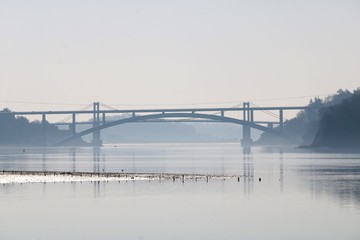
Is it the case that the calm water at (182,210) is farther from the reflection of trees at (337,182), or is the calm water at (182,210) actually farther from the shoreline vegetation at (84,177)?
the shoreline vegetation at (84,177)

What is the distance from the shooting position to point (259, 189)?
48031mm

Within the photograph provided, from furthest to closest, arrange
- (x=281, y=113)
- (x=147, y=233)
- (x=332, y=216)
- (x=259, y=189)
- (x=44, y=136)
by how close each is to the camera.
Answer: (x=44, y=136) → (x=281, y=113) → (x=259, y=189) → (x=332, y=216) → (x=147, y=233)

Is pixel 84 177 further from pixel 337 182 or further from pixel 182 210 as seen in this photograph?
pixel 182 210

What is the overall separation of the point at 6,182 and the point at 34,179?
10.7ft

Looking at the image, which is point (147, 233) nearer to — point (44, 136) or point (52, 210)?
point (52, 210)

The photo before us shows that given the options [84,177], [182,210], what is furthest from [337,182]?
[182,210]

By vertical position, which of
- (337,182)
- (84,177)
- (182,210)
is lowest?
A: (182,210)

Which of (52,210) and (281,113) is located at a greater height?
(281,113)

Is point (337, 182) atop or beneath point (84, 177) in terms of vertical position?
beneath

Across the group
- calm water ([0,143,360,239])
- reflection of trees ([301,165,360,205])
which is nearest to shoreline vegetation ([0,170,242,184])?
calm water ([0,143,360,239])

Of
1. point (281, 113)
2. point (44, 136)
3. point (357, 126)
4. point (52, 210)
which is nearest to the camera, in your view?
point (52, 210)

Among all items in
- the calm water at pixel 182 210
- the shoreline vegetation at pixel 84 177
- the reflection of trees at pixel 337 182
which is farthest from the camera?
the shoreline vegetation at pixel 84 177

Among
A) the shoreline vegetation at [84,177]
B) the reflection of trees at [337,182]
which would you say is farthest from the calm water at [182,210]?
the shoreline vegetation at [84,177]

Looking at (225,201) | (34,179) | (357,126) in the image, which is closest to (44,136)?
(357,126)
